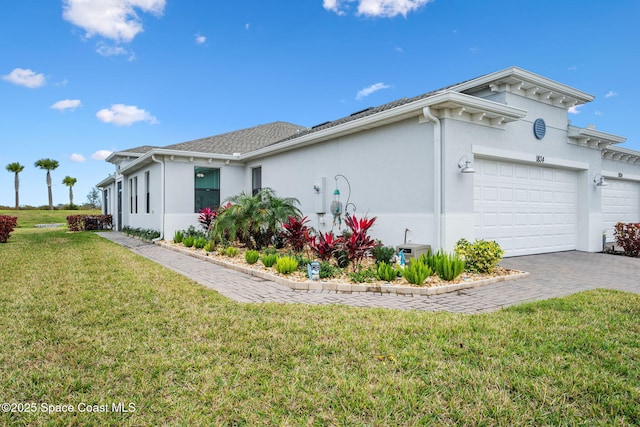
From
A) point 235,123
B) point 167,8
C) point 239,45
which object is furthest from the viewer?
point 235,123

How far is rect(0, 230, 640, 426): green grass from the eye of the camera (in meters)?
2.36

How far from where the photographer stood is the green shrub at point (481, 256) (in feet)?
22.2

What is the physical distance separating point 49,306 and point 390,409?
4.49 meters

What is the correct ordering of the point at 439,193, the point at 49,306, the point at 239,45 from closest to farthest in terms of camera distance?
the point at 49,306
the point at 439,193
the point at 239,45

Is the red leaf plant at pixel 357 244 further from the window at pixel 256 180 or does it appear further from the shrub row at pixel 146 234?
the shrub row at pixel 146 234

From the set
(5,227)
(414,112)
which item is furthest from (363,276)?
(5,227)

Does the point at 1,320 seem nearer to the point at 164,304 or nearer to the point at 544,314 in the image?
the point at 164,304

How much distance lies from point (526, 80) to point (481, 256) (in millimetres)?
4745

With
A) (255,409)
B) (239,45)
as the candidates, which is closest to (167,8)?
(239,45)

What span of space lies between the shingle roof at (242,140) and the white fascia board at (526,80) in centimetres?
875

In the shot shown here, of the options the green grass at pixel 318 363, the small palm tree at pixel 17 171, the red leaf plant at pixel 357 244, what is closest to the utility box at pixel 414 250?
the red leaf plant at pixel 357 244

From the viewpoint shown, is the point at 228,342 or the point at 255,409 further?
the point at 228,342

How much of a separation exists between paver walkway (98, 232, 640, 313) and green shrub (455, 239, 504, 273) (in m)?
0.46

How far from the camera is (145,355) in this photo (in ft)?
10.4
